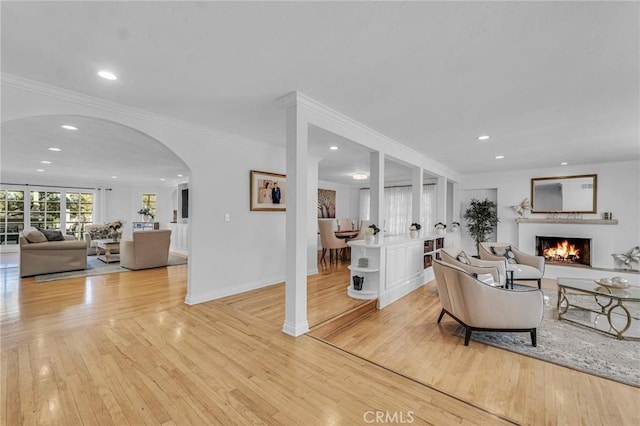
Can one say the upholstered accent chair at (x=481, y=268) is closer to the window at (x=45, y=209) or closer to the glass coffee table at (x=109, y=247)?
the glass coffee table at (x=109, y=247)

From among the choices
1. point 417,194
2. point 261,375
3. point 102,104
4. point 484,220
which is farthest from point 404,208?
point 102,104

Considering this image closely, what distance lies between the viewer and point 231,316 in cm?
329

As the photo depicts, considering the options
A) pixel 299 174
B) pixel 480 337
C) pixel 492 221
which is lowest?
pixel 480 337

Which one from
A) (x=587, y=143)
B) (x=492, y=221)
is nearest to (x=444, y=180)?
(x=492, y=221)

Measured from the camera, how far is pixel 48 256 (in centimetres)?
540

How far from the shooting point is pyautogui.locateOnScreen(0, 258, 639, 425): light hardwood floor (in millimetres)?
1760

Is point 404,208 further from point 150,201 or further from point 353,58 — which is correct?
point 150,201

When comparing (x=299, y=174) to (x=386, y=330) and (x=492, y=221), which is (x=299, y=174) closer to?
(x=386, y=330)

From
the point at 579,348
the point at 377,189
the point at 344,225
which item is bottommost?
the point at 579,348

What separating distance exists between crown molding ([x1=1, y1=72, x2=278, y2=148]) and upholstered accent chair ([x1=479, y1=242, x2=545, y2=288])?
5.10 meters

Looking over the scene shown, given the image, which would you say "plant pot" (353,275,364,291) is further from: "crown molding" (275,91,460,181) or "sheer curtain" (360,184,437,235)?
"sheer curtain" (360,184,437,235)

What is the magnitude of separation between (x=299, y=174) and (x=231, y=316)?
191 centimetres

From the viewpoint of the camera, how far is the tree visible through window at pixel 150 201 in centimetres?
1044

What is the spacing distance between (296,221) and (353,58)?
5.05 feet
